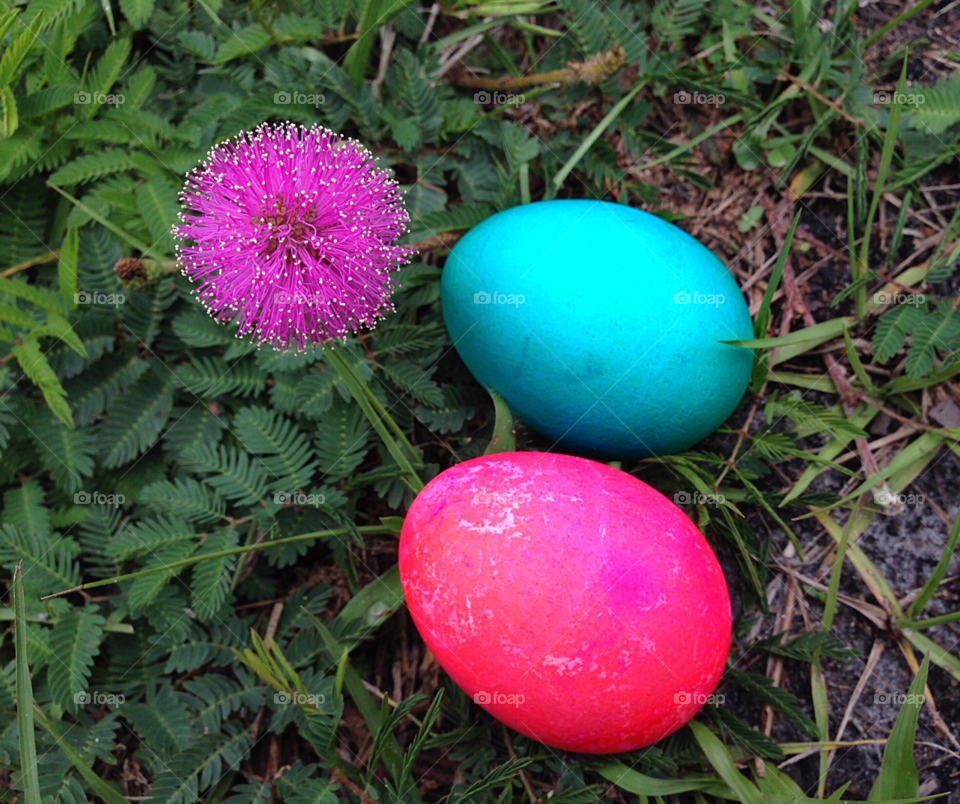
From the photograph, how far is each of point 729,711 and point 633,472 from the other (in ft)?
2.31

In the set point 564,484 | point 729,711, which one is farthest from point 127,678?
point 729,711

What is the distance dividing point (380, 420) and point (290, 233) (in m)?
0.54

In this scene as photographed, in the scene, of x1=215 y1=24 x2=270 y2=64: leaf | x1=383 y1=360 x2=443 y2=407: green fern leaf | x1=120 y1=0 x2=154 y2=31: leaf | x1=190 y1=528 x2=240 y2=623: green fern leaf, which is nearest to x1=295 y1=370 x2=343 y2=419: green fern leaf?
x1=383 y1=360 x2=443 y2=407: green fern leaf

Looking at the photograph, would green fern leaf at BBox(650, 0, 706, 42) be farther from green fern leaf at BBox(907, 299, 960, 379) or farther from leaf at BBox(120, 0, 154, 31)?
leaf at BBox(120, 0, 154, 31)

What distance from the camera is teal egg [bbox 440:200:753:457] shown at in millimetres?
1689

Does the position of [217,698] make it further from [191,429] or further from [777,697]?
[777,697]

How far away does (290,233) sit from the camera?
1.60 metres

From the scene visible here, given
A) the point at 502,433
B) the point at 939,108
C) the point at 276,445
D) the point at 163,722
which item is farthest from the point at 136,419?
the point at 939,108

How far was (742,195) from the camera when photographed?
226 centimetres

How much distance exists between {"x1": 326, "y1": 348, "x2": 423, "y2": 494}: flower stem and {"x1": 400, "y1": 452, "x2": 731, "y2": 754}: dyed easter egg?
0.75ft

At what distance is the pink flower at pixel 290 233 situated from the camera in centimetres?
160

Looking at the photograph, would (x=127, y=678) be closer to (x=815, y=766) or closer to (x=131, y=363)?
(x=131, y=363)

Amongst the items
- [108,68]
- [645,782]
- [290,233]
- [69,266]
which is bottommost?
[645,782]

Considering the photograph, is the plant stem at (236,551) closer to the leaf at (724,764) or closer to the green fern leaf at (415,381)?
the green fern leaf at (415,381)
